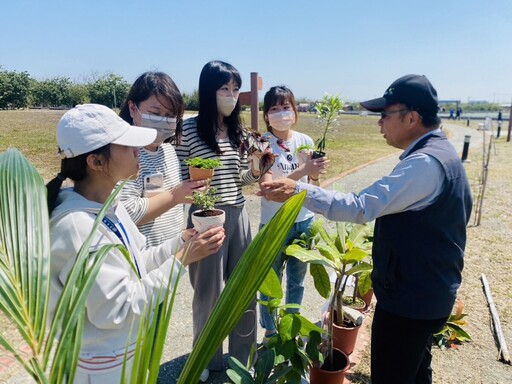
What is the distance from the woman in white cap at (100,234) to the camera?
3.89 ft

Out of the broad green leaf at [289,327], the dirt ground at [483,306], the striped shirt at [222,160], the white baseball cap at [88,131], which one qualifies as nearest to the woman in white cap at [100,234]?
the white baseball cap at [88,131]

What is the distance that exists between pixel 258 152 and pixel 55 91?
56971mm

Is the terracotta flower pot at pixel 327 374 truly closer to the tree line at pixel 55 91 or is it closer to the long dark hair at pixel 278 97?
the long dark hair at pixel 278 97

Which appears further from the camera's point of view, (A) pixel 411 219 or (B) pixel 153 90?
(B) pixel 153 90

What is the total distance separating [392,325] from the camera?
1.92m

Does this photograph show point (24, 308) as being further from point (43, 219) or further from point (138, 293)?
point (138, 293)

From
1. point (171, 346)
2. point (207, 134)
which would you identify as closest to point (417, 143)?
point (207, 134)

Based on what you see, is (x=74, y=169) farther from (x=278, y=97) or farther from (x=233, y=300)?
(x=278, y=97)

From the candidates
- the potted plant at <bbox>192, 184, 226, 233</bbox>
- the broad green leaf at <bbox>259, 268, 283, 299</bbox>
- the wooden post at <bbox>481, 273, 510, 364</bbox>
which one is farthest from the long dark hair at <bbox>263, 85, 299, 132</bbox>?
the wooden post at <bbox>481, 273, 510, 364</bbox>

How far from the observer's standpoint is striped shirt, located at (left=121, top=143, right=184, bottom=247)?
6.33 feet

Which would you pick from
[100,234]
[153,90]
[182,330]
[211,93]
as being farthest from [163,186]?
[182,330]

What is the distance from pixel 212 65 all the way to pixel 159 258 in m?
1.27

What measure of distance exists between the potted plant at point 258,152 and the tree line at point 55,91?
57.0ft

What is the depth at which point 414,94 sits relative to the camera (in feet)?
6.05
